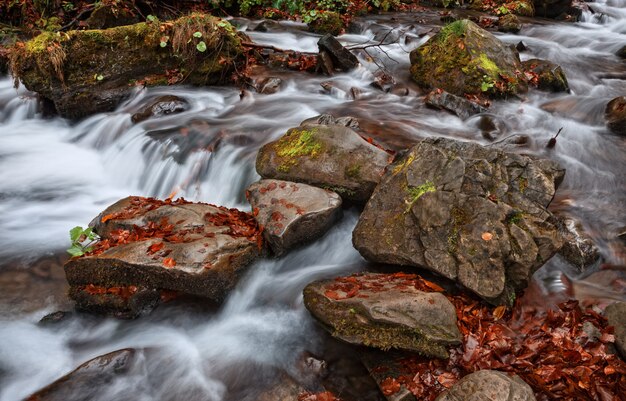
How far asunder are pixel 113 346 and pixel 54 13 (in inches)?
419

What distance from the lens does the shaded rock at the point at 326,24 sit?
41.2ft

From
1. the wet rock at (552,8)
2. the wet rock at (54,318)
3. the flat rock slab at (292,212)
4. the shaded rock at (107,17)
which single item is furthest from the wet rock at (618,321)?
the wet rock at (552,8)

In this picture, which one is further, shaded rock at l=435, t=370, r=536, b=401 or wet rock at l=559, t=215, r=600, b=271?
wet rock at l=559, t=215, r=600, b=271

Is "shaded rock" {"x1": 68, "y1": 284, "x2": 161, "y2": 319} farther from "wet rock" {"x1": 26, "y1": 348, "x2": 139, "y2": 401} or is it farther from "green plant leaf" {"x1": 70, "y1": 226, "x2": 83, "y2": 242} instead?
"green plant leaf" {"x1": 70, "y1": 226, "x2": 83, "y2": 242}

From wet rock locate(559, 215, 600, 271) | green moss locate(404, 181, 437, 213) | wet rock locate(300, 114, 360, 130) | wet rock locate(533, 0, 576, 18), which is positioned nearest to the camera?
green moss locate(404, 181, 437, 213)

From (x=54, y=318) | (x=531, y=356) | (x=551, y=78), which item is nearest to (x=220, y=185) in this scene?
(x=54, y=318)

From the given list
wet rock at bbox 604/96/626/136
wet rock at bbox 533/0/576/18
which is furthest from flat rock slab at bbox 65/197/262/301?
wet rock at bbox 533/0/576/18

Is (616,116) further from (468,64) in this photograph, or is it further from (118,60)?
(118,60)

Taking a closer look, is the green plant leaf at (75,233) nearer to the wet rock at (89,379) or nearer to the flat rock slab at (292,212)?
the wet rock at (89,379)

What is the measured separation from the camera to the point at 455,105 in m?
8.06

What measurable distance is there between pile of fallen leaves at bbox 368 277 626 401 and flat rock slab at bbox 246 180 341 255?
3.31 ft

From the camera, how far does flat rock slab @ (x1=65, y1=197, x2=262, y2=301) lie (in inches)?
170

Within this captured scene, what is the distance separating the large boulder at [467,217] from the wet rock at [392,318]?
450 millimetres

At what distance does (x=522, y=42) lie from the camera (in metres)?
11.7
